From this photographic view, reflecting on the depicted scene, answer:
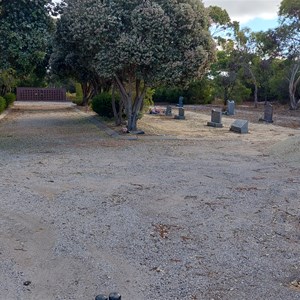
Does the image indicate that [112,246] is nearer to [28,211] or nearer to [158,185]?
[28,211]

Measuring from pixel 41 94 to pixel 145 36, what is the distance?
149ft

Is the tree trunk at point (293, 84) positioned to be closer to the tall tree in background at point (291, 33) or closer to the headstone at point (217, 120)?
the tall tree in background at point (291, 33)

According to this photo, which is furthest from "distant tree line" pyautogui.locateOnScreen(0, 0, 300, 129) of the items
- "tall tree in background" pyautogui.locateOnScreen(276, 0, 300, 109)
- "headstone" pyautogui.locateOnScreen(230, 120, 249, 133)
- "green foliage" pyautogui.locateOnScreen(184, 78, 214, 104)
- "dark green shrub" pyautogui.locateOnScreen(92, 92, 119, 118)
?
"green foliage" pyautogui.locateOnScreen(184, 78, 214, 104)

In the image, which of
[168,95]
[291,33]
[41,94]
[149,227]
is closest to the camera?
[149,227]

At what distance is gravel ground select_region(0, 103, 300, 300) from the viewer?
395 centimetres

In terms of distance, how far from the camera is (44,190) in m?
7.55

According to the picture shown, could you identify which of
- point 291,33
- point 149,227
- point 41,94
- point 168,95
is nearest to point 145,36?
point 149,227

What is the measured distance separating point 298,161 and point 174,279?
7398 mm

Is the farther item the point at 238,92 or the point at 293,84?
the point at 238,92

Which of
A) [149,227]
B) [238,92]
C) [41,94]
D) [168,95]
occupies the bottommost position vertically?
[149,227]

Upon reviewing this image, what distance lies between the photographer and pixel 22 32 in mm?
13062

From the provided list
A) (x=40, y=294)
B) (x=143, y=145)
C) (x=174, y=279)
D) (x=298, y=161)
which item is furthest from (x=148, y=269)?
(x=143, y=145)

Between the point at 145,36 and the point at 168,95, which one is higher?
the point at 145,36

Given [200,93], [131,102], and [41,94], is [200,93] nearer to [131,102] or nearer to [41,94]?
[41,94]
